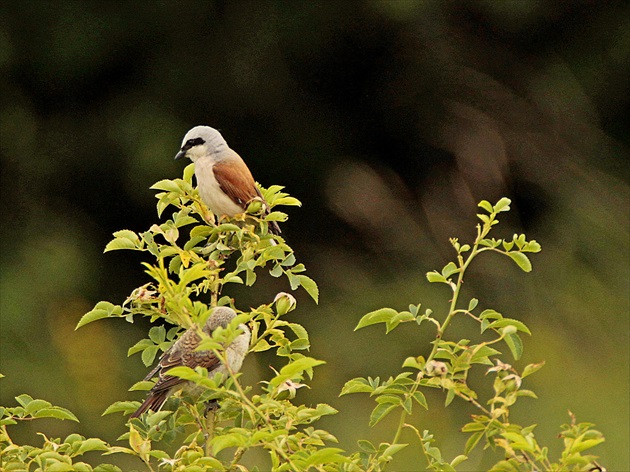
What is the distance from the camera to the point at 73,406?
5203mm

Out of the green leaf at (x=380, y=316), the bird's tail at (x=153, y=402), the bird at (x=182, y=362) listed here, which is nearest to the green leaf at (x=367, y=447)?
the green leaf at (x=380, y=316)

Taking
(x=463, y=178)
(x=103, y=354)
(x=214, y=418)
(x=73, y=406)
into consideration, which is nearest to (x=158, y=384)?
(x=214, y=418)

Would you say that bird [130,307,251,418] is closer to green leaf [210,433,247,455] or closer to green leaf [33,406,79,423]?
green leaf [33,406,79,423]

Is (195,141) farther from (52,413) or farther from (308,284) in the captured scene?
(52,413)

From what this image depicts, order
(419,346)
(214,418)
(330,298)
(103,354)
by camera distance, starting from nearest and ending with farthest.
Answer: (214,418) → (419,346) → (103,354) → (330,298)

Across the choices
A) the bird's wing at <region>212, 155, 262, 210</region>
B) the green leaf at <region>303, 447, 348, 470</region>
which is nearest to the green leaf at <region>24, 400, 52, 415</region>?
the green leaf at <region>303, 447, 348, 470</region>

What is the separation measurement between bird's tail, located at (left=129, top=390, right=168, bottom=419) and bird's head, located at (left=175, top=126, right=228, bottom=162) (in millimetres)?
1011

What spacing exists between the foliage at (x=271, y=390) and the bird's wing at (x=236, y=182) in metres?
0.60

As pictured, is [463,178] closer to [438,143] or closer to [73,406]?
[438,143]

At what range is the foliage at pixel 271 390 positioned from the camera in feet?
4.47

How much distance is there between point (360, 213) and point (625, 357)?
256 centimetres

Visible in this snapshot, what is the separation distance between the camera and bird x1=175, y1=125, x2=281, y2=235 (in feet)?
7.88

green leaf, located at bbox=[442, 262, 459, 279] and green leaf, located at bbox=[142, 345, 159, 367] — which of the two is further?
green leaf, located at bbox=[142, 345, 159, 367]

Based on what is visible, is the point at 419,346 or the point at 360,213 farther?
the point at 360,213
